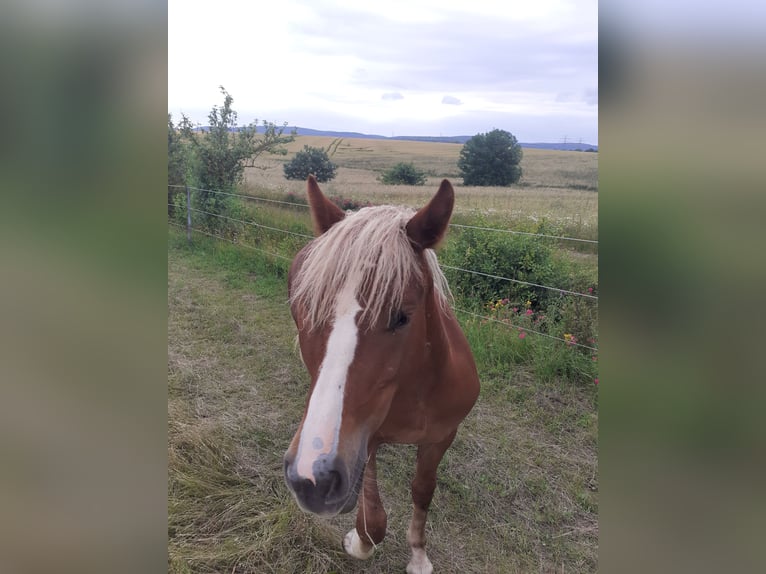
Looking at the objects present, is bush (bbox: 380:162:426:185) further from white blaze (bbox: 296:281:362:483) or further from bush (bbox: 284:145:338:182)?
white blaze (bbox: 296:281:362:483)

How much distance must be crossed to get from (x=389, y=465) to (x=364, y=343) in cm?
213

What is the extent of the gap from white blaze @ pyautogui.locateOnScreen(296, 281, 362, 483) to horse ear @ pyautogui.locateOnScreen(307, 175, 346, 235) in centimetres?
48

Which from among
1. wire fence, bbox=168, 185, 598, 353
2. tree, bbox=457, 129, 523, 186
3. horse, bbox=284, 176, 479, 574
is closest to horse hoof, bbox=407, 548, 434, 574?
horse, bbox=284, 176, 479, 574

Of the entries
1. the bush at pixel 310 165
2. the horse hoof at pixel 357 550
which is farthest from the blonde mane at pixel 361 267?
the bush at pixel 310 165

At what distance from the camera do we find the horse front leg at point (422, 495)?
234 centimetres

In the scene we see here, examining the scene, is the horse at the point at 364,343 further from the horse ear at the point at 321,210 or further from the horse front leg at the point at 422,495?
the horse front leg at the point at 422,495

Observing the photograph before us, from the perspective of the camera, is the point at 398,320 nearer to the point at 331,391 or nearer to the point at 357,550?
the point at 331,391

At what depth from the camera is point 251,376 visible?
14.4 feet

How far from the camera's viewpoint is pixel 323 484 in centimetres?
122

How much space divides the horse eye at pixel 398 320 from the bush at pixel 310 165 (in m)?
12.0

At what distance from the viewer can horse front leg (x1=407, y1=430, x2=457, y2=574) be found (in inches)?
92.2
